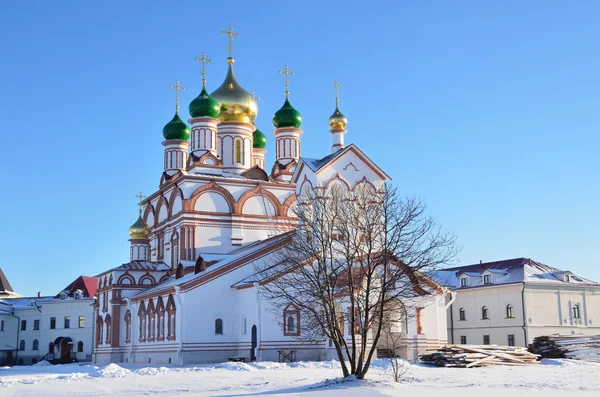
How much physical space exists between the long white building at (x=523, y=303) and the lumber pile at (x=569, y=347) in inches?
323

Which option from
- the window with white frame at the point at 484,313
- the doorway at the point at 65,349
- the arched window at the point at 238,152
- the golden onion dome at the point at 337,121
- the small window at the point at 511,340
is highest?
the golden onion dome at the point at 337,121

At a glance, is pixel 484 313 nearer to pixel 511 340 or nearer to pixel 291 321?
pixel 511 340

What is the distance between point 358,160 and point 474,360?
Result: 520 inches

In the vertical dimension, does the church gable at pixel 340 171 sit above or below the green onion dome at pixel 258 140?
below

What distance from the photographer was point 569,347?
26891 millimetres

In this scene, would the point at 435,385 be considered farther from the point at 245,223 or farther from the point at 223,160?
the point at 223,160

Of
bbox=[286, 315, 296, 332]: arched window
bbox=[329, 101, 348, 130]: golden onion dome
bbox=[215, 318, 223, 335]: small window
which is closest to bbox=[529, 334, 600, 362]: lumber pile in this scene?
bbox=[286, 315, 296, 332]: arched window

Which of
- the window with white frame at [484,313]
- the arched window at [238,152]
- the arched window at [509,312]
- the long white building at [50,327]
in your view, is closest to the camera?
the arched window at [509,312]

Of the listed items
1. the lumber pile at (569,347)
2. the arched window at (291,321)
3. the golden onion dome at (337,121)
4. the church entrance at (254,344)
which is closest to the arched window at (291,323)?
the arched window at (291,321)

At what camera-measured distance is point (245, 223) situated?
3638cm

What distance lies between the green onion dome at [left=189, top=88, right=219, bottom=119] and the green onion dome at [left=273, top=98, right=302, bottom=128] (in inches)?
155

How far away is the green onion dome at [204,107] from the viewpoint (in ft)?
124

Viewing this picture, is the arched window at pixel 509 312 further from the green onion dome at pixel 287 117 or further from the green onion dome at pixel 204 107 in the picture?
the green onion dome at pixel 204 107

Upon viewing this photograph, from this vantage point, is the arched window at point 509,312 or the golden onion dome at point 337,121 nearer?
the golden onion dome at point 337,121
